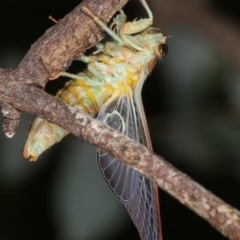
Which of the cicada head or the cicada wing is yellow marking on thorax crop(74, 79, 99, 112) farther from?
the cicada head

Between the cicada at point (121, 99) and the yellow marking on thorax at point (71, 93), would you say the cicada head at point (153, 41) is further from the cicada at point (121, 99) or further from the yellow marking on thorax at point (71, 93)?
the yellow marking on thorax at point (71, 93)

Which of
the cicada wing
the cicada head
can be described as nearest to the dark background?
the cicada head

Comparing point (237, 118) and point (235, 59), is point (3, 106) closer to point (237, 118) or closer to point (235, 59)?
point (235, 59)

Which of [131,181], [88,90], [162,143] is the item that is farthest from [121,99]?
[162,143]

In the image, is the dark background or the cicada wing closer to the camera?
the cicada wing

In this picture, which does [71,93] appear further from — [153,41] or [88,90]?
[153,41]

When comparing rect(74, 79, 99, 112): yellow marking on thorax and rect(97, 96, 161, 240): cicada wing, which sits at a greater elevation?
rect(74, 79, 99, 112): yellow marking on thorax

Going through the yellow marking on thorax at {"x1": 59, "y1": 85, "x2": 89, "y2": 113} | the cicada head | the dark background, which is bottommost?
the dark background
